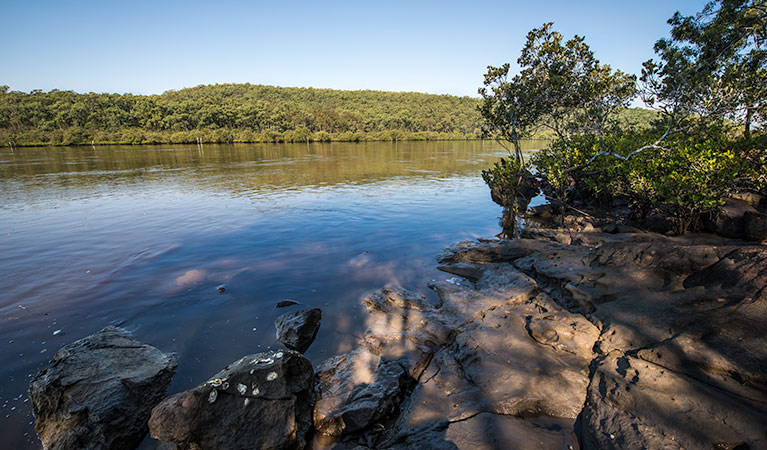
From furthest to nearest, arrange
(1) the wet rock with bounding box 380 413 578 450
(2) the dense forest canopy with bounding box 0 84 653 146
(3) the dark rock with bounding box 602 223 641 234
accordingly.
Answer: (2) the dense forest canopy with bounding box 0 84 653 146, (3) the dark rock with bounding box 602 223 641 234, (1) the wet rock with bounding box 380 413 578 450

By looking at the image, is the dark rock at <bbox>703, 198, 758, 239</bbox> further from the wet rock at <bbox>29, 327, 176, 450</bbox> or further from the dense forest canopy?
the dense forest canopy

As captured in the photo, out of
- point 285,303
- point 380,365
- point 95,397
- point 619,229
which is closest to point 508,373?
point 380,365

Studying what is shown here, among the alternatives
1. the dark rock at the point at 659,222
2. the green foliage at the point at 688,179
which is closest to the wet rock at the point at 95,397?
the green foliage at the point at 688,179

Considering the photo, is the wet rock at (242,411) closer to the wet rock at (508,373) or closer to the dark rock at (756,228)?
the wet rock at (508,373)

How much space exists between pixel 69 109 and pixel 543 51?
145292mm

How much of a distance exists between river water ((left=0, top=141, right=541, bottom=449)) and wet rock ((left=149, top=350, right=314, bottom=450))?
1086 millimetres

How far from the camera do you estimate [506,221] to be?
17.5m

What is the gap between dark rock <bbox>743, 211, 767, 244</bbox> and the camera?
9.37 meters

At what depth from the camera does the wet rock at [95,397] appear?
15.2 feet

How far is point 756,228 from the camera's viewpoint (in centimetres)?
942

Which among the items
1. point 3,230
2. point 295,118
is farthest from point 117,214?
point 295,118

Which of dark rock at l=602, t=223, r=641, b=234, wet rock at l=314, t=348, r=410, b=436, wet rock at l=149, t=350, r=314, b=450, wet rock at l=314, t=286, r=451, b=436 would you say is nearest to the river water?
wet rock at l=314, t=286, r=451, b=436

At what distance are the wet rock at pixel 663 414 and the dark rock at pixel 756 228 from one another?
8.61 m

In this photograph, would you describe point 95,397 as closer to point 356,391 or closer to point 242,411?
point 242,411
